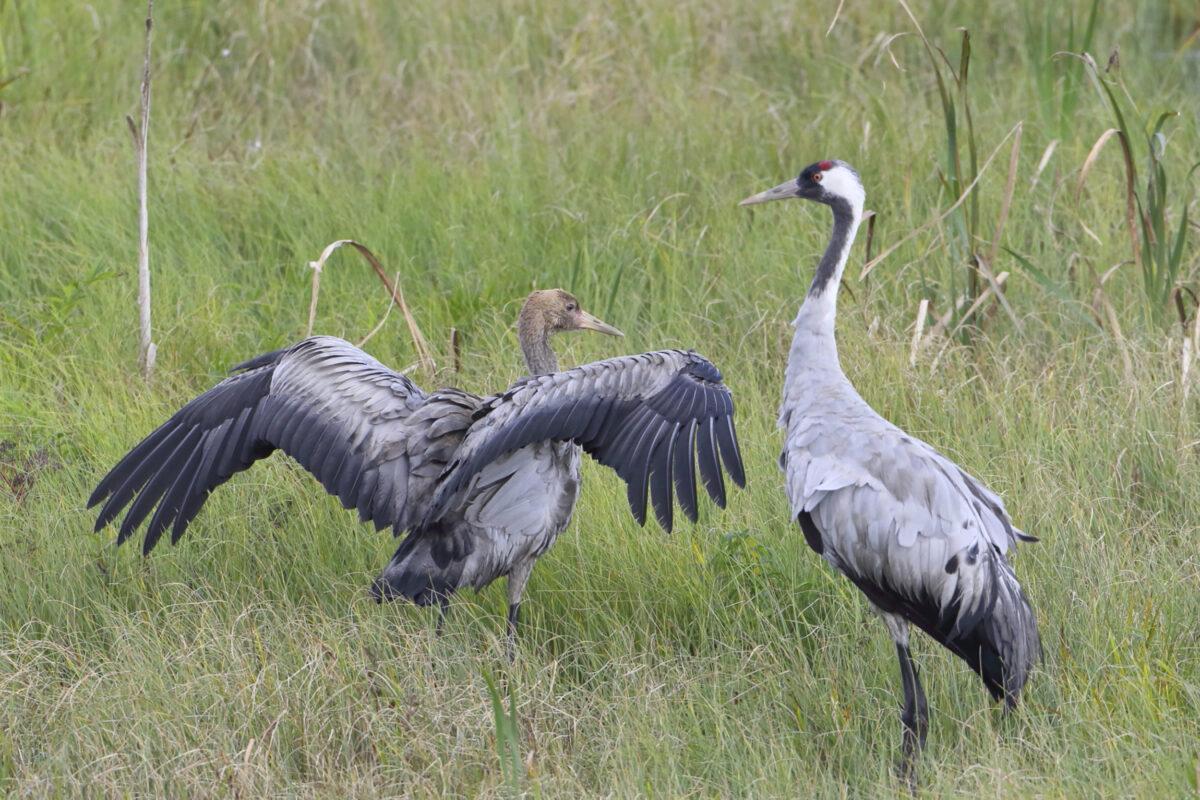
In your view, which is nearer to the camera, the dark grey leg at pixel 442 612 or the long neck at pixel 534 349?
the dark grey leg at pixel 442 612

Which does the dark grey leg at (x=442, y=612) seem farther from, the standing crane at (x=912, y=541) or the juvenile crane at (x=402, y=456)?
the standing crane at (x=912, y=541)

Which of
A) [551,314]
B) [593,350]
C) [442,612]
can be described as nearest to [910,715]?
[442,612]

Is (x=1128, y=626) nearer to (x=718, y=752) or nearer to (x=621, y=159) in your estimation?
(x=718, y=752)

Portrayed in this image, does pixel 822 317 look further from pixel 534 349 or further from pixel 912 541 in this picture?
pixel 534 349

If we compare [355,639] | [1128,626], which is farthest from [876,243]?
[355,639]

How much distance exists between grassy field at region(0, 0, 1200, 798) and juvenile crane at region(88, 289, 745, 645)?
21 cm

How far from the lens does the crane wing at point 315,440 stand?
3.93 meters

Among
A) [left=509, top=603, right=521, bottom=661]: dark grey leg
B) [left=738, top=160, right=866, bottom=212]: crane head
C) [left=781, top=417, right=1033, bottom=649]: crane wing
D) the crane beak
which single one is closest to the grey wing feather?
[left=781, top=417, right=1033, bottom=649]: crane wing

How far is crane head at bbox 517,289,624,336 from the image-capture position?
4.53m

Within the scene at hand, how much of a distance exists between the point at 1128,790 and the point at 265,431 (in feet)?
8.05

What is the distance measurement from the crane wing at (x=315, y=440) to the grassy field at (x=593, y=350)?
296 mm

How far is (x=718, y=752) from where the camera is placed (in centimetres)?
326

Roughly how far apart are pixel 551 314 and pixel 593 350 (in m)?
0.64

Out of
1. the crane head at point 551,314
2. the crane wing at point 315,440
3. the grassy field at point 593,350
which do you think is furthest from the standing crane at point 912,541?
the crane head at point 551,314
